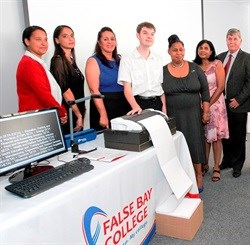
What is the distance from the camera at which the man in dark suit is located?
3.09 m

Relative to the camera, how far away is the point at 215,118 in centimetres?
310

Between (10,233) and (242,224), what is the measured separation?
5.62 ft

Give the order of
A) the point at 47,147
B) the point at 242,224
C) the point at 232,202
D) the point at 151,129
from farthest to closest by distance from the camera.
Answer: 1. the point at 232,202
2. the point at 242,224
3. the point at 151,129
4. the point at 47,147

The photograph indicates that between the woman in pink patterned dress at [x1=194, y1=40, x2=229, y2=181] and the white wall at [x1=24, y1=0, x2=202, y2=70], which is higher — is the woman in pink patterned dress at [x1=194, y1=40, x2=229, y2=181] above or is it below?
below

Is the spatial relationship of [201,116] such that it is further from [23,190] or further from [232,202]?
[23,190]

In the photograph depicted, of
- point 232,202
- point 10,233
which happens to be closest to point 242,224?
point 232,202

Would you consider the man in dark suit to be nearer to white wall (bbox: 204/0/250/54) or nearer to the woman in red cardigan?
the woman in red cardigan

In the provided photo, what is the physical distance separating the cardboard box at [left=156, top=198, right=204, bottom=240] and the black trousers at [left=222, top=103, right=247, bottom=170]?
140 cm

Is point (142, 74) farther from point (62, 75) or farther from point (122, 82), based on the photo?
point (62, 75)

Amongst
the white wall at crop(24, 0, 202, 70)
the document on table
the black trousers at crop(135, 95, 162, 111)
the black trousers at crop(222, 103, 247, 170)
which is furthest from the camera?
the black trousers at crop(222, 103, 247, 170)

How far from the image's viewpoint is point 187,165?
2.33 metres

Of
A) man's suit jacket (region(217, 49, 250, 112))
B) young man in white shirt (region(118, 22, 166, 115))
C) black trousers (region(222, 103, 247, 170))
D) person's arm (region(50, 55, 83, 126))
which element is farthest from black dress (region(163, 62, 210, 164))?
person's arm (region(50, 55, 83, 126))

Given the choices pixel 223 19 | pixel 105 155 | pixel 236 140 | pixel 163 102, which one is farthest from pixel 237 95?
pixel 223 19

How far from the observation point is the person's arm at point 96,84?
2.47 meters
